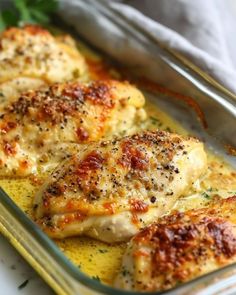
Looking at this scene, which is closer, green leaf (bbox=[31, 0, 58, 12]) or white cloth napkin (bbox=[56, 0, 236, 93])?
white cloth napkin (bbox=[56, 0, 236, 93])

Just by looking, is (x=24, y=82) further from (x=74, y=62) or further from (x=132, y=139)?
(x=132, y=139)

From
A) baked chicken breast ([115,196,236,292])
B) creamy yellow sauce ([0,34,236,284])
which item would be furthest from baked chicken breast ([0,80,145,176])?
baked chicken breast ([115,196,236,292])

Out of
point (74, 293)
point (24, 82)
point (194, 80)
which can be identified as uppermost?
point (194, 80)

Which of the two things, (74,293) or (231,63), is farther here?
(231,63)

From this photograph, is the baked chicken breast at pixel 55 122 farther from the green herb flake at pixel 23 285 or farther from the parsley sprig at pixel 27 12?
the parsley sprig at pixel 27 12

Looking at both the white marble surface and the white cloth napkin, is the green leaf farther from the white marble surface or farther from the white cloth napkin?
the white marble surface

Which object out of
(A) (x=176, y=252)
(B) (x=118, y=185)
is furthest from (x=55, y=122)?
(A) (x=176, y=252)

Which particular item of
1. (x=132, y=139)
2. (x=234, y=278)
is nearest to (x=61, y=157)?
(x=132, y=139)
